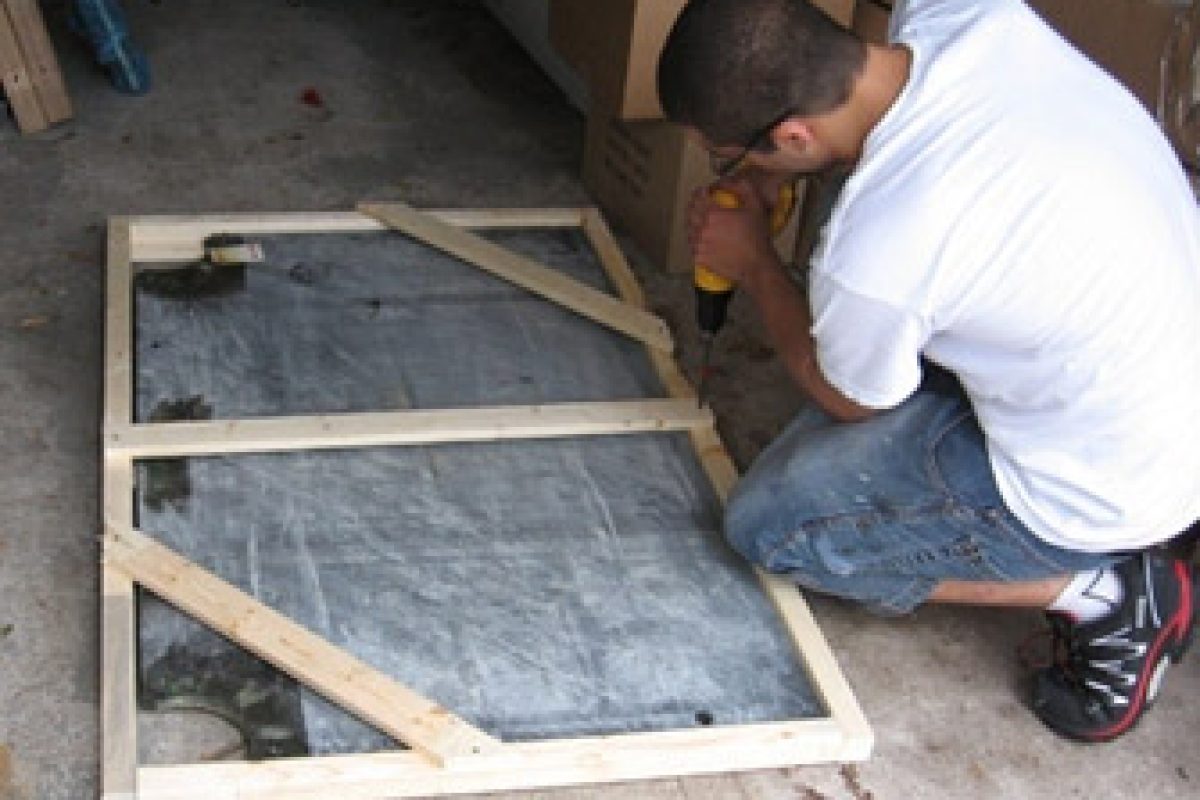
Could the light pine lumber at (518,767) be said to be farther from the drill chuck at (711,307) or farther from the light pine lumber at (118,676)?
the drill chuck at (711,307)

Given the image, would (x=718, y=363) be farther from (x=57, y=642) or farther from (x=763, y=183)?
(x=57, y=642)

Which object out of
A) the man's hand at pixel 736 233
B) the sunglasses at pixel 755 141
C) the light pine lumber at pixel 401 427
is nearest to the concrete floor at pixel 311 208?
the light pine lumber at pixel 401 427

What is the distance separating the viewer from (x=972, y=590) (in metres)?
2.20

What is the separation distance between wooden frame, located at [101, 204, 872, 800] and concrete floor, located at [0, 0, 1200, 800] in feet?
0.23

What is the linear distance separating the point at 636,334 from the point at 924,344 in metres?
1.03

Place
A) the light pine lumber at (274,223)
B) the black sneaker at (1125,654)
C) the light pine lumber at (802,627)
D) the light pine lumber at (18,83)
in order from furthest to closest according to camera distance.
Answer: the light pine lumber at (18,83) → the light pine lumber at (274,223) → the black sneaker at (1125,654) → the light pine lumber at (802,627)

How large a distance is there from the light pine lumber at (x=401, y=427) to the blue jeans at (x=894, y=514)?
1.27 ft

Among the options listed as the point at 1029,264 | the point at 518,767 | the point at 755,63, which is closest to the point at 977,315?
the point at 1029,264

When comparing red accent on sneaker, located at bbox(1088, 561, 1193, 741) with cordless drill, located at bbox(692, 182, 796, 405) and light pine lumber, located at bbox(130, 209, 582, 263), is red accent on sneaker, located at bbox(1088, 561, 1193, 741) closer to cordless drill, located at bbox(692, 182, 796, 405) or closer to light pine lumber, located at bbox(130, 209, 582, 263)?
cordless drill, located at bbox(692, 182, 796, 405)

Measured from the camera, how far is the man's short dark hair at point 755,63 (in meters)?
Result: 1.70

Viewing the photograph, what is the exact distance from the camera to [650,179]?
3.22 m

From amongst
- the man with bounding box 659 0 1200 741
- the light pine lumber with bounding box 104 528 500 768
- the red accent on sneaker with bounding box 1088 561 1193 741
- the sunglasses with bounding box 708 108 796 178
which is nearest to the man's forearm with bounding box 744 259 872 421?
the man with bounding box 659 0 1200 741

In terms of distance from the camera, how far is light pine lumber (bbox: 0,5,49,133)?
135 inches

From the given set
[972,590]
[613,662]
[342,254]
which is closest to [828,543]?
[972,590]
